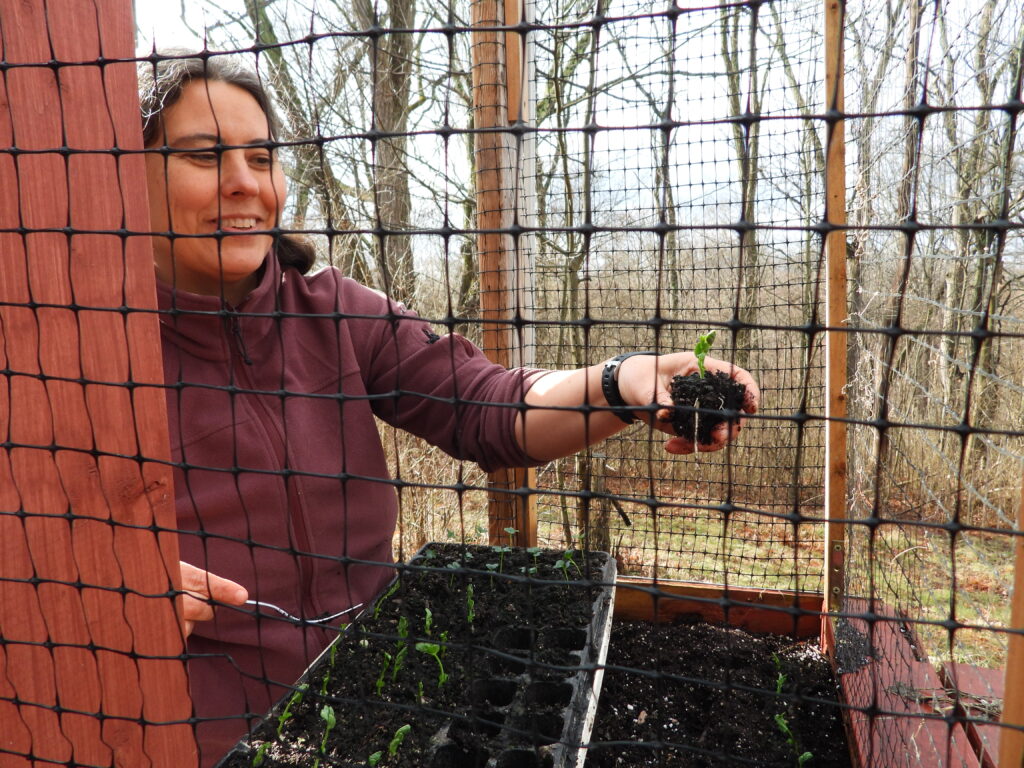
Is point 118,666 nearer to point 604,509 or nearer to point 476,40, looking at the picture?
point 476,40

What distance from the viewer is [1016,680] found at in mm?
649

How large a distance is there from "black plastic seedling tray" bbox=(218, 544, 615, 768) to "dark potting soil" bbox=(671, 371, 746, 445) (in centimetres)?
28

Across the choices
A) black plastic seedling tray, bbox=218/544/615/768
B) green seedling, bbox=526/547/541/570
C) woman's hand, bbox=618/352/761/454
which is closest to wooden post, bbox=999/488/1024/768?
black plastic seedling tray, bbox=218/544/615/768

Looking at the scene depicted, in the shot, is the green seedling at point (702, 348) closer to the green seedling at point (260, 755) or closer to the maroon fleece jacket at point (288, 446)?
the maroon fleece jacket at point (288, 446)

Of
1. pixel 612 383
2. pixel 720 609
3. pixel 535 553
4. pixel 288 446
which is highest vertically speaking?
pixel 612 383

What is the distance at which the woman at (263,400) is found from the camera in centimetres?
135

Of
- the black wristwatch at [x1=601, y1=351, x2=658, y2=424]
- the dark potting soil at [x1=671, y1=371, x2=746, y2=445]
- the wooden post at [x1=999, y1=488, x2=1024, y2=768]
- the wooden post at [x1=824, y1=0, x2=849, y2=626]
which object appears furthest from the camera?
the wooden post at [x1=824, y1=0, x2=849, y2=626]

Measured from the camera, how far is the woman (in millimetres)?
1346

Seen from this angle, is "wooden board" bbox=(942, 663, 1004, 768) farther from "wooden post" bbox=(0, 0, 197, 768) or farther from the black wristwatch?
"wooden post" bbox=(0, 0, 197, 768)

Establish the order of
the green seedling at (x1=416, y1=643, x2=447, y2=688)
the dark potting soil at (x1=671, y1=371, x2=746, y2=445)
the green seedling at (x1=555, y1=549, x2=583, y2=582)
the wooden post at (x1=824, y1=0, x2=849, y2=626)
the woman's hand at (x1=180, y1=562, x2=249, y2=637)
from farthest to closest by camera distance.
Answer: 1. the green seedling at (x1=555, y1=549, x2=583, y2=582)
2. the wooden post at (x1=824, y1=0, x2=849, y2=626)
3. the green seedling at (x1=416, y1=643, x2=447, y2=688)
4. the dark potting soil at (x1=671, y1=371, x2=746, y2=445)
5. the woman's hand at (x1=180, y1=562, x2=249, y2=637)

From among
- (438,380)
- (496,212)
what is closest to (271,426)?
(438,380)

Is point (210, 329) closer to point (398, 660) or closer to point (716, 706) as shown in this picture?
point (398, 660)

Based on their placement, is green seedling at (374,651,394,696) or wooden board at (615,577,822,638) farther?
wooden board at (615,577,822,638)

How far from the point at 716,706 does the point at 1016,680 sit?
1.19 meters
